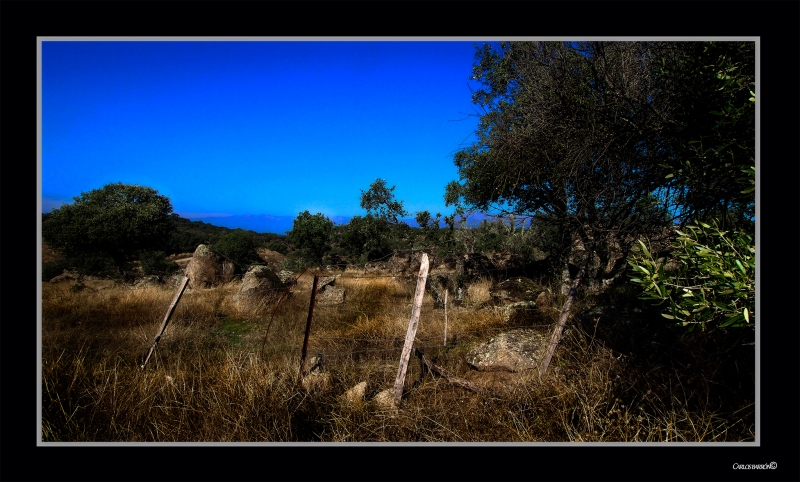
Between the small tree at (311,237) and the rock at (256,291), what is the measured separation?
13467 millimetres

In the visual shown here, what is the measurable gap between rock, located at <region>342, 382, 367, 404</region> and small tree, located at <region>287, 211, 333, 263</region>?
2107 centimetres

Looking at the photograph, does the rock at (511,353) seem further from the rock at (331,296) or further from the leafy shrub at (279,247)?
the leafy shrub at (279,247)

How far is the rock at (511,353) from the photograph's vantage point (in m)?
4.61

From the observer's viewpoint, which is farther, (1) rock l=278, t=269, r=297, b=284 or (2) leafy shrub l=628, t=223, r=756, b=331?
(1) rock l=278, t=269, r=297, b=284

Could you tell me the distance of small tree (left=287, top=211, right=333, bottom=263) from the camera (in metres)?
24.9

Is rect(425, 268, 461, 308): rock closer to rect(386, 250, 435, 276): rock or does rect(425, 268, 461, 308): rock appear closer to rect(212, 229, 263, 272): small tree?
rect(386, 250, 435, 276): rock

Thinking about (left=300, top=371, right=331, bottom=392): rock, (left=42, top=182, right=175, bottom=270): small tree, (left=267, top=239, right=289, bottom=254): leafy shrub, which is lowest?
(left=300, top=371, right=331, bottom=392): rock

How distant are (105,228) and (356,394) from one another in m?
22.1

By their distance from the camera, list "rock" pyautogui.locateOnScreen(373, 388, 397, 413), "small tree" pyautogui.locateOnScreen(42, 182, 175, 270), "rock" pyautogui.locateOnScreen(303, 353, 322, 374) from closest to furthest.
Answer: "rock" pyautogui.locateOnScreen(373, 388, 397, 413)
"rock" pyautogui.locateOnScreen(303, 353, 322, 374)
"small tree" pyautogui.locateOnScreen(42, 182, 175, 270)

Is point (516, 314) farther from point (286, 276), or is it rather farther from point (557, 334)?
point (286, 276)

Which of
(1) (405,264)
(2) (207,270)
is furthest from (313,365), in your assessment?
(1) (405,264)

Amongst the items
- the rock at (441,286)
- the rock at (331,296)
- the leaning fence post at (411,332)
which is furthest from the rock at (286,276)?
the leaning fence post at (411,332)

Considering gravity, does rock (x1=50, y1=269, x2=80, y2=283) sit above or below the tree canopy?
below

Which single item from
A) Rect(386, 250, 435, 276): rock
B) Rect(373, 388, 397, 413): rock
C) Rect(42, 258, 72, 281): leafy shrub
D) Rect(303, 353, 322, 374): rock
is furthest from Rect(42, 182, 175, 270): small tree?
Rect(373, 388, 397, 413): rock
